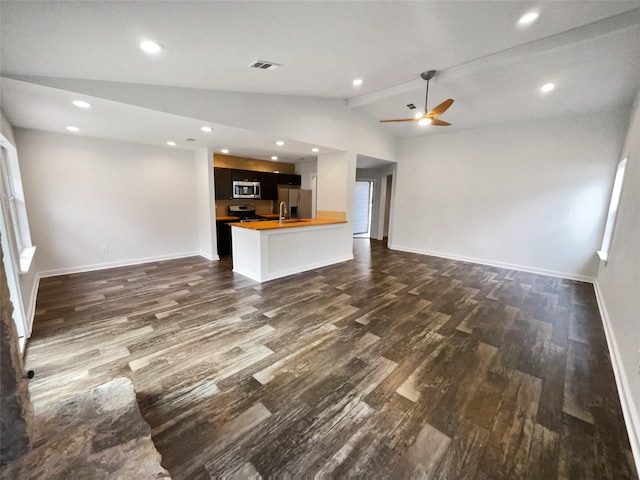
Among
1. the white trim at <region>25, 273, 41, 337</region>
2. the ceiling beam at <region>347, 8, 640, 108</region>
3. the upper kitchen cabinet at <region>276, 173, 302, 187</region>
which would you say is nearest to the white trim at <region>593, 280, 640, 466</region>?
the ceiling beam at <region>347, 8, 640, 108</region>

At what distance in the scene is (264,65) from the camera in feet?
9.00

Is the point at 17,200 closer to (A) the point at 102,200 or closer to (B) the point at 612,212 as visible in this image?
(A) the point at 102,200

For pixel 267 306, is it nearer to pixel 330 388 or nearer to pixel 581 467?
pixel 330 388

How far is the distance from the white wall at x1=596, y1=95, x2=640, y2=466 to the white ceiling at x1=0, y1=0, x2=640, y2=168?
1179 millimetres

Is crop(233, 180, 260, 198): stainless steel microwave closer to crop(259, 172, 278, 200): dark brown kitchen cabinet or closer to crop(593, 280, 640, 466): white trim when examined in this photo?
crop(259, 172, 278, 200): dark brown kitchen cabinet

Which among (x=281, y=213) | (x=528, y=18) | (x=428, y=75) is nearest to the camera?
(x=528, y=18)

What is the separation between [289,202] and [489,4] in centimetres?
538

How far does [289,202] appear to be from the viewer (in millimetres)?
6910

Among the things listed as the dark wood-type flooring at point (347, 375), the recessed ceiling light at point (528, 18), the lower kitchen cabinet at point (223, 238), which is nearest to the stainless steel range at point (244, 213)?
the lower kitchen cabinet at point (223, 238)

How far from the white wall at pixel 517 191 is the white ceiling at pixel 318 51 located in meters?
0.65

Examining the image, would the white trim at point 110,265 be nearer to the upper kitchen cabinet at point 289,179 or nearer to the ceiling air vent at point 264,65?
the upper kitchen cabinet at point 289,179

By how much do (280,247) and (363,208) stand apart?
5.43 meters

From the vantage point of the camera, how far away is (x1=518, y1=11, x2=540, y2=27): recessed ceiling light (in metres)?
2.33

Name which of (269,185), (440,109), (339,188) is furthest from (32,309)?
(440,109)
